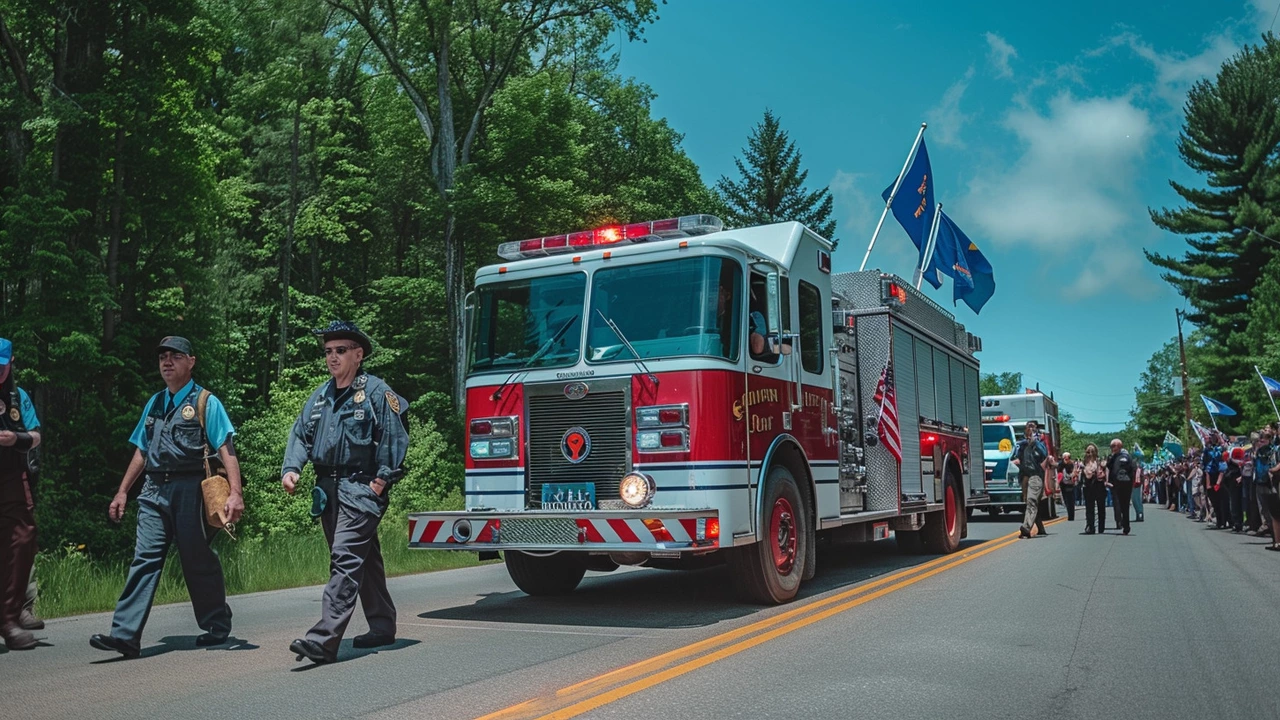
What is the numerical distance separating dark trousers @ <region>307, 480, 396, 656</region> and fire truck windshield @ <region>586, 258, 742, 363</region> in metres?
2.64

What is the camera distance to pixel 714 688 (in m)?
5.65

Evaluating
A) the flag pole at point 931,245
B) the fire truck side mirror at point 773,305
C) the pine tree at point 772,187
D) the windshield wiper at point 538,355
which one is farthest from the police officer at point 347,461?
the pine tree at point 772,187

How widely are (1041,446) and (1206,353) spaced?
141 ft

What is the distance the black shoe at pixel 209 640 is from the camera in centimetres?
715

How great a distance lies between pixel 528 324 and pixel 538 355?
361 mm

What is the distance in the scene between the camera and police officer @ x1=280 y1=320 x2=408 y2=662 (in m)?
6.41

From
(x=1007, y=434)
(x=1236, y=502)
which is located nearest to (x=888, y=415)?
(x=1236, y=502)

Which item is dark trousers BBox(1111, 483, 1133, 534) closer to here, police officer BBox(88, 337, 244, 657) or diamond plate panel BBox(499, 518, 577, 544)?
diamond plate panel BBox(499, 518, 577, 544)

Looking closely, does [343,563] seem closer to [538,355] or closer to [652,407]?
[652,407]

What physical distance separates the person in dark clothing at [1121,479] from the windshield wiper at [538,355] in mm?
14508

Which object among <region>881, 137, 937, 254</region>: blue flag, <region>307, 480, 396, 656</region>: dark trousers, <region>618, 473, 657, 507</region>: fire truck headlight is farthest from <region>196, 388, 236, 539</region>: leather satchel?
<region>881, 137, 937, 254</region>: blue flag

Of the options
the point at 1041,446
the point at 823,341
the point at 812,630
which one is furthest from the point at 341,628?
the point at 1041,446

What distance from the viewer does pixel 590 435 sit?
8555 millimetres

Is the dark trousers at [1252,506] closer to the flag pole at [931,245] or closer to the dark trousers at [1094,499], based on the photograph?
the dark trousers at [1094,499]
